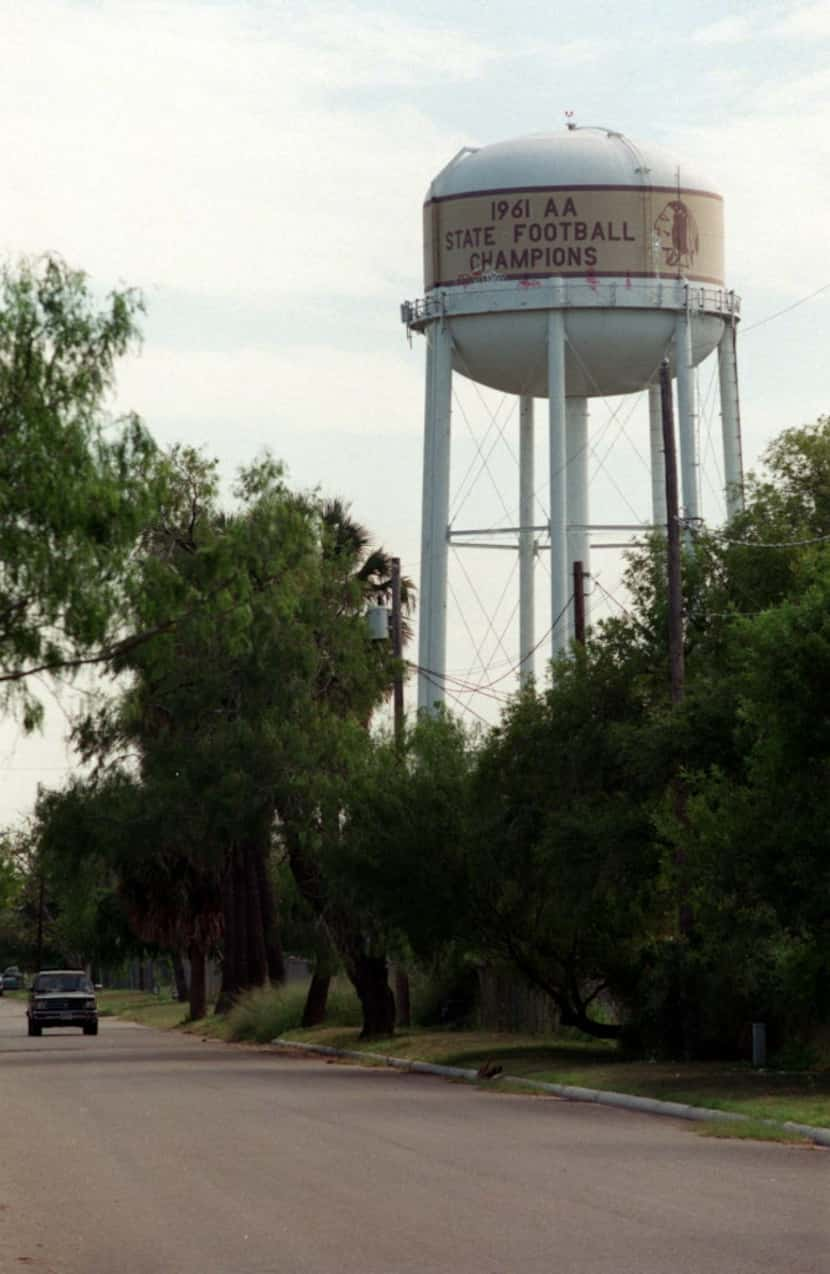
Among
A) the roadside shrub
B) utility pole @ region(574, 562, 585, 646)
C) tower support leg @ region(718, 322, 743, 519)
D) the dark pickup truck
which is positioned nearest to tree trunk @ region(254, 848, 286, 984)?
the roadside shrub

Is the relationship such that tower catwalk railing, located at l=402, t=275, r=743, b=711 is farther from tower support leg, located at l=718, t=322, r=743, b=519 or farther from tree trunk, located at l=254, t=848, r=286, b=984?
tree trunk, located at l=254, t=848, r=286, b=984

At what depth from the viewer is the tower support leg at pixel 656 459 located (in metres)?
49.4

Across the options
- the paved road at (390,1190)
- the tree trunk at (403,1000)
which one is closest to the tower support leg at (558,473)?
the tree trunk at (403,1000)

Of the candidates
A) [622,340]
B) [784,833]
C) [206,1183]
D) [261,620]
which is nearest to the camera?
[206,1183]

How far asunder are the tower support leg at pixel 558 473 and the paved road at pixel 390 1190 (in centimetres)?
2038

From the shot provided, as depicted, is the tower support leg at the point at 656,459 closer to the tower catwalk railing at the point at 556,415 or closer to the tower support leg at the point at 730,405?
the tower catwalk railing at the point at 556,415

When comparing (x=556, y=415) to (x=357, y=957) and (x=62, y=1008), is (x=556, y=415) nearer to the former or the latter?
(x=357, y=957)

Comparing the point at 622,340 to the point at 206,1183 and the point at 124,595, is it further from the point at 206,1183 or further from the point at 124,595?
the point at 206,1183

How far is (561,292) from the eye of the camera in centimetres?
5009

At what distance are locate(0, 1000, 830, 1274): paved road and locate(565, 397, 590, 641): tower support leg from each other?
24.8 metres

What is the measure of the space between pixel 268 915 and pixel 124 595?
3272 centimetres

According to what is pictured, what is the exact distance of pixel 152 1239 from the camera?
1363 cm

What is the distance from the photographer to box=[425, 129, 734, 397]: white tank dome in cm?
5038

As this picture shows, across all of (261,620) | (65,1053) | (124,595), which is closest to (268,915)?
(65,1053)
